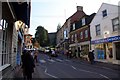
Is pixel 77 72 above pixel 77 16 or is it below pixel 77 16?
below

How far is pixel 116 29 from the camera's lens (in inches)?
918

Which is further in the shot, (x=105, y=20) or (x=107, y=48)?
(x=105, y=20)

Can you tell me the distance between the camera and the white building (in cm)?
2339

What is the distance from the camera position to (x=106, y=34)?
25406mm

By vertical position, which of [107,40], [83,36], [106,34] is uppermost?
[83,36]

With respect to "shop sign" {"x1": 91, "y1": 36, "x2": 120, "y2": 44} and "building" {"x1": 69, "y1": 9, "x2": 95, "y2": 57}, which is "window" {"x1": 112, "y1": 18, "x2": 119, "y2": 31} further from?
"building" {"x1": 69, "y1": 9, "x2": 95, "y2": 57}

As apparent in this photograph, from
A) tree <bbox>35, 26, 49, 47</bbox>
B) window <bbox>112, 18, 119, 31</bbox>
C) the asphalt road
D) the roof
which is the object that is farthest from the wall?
tree <bbox>35, 26, 49, 47</bbox>

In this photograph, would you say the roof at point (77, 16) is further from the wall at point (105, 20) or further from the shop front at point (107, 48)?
the shop front at point (107, 48)

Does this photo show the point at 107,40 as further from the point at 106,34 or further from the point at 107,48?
the point at 107,48

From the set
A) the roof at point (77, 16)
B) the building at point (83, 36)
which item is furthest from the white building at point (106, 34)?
the roof at point (77, 16)

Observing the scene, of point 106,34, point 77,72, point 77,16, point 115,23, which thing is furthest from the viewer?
point 77,16

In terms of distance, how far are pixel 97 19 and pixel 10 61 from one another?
1993cm

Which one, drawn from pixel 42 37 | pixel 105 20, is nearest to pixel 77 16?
pixel 105 20

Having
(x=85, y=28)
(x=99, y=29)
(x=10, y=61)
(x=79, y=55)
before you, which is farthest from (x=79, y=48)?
(x=10, y=61)
